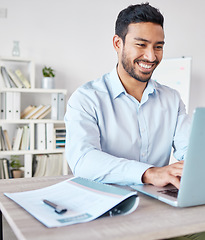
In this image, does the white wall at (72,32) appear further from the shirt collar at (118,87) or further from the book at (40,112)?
the shirt collar at (118,87)

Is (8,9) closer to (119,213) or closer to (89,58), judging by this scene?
(89,58)

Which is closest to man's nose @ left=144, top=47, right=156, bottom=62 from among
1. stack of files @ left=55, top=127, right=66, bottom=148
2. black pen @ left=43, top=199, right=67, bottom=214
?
black pen @ left=43, top=199, right=67, bottom=214

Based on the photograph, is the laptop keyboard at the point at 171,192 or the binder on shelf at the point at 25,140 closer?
the laptop keyboard at the point at 171,192

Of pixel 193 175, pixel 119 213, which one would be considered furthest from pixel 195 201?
pixel 119 213

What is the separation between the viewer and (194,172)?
0.93m

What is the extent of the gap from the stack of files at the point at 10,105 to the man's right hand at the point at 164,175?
2.71m

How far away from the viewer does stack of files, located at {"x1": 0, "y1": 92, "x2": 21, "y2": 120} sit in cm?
362

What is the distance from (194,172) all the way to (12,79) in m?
3.04

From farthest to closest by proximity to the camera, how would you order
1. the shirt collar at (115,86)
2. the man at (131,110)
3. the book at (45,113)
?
the book at (45,113) < the shirt collar at (115,86) < the man at (131,110)

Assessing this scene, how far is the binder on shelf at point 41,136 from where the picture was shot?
3.74 meters

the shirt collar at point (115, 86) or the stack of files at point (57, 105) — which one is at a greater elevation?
the shirt collar at point (115, 86)

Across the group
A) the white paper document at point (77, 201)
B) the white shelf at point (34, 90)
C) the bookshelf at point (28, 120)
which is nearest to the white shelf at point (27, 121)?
the bookshelf at point (28, 120)

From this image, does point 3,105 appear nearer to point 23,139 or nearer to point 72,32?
point 23,139

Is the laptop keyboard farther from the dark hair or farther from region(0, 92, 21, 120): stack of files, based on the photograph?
region(0, 92, 21, 120): stack of files
